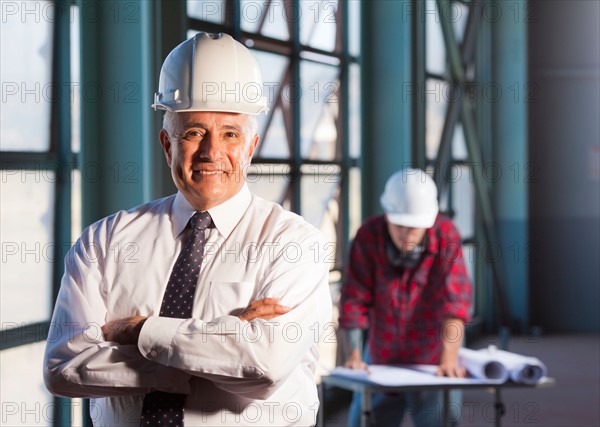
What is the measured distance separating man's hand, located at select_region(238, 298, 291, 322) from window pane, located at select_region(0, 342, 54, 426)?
150cm

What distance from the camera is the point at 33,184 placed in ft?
11.0

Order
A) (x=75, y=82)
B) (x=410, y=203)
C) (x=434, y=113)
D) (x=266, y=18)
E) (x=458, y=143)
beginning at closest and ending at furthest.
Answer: (x=75, y=82)
(x=410, y=203)
(x=266, y=18)
(x=434, y=113)
(x=458, y=143)

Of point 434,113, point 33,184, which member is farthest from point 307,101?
point 33,184

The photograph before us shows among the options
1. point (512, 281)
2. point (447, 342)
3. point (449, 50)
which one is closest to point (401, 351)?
point (447, 342)

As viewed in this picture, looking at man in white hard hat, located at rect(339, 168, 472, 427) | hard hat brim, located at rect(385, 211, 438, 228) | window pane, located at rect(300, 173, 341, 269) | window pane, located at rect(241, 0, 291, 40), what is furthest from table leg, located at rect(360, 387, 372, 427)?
window pane, located at rect(241, 0, 291, 40)

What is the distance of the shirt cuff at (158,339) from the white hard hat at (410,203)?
2.45m

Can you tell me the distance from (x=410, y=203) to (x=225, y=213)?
226 cm

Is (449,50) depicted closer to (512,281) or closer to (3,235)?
(512,281)

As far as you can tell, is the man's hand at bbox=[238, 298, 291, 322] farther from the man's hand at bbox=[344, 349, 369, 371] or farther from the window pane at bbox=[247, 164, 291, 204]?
the window pane at bbox=[247, 164, 291, 204]

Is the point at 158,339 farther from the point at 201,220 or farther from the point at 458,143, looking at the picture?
the point at 458,143

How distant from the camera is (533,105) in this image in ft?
35.4

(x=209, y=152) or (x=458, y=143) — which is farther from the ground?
(x=458, y=143)

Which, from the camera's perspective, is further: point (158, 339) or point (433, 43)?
point (433, 43)

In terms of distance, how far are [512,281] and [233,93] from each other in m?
8.93
